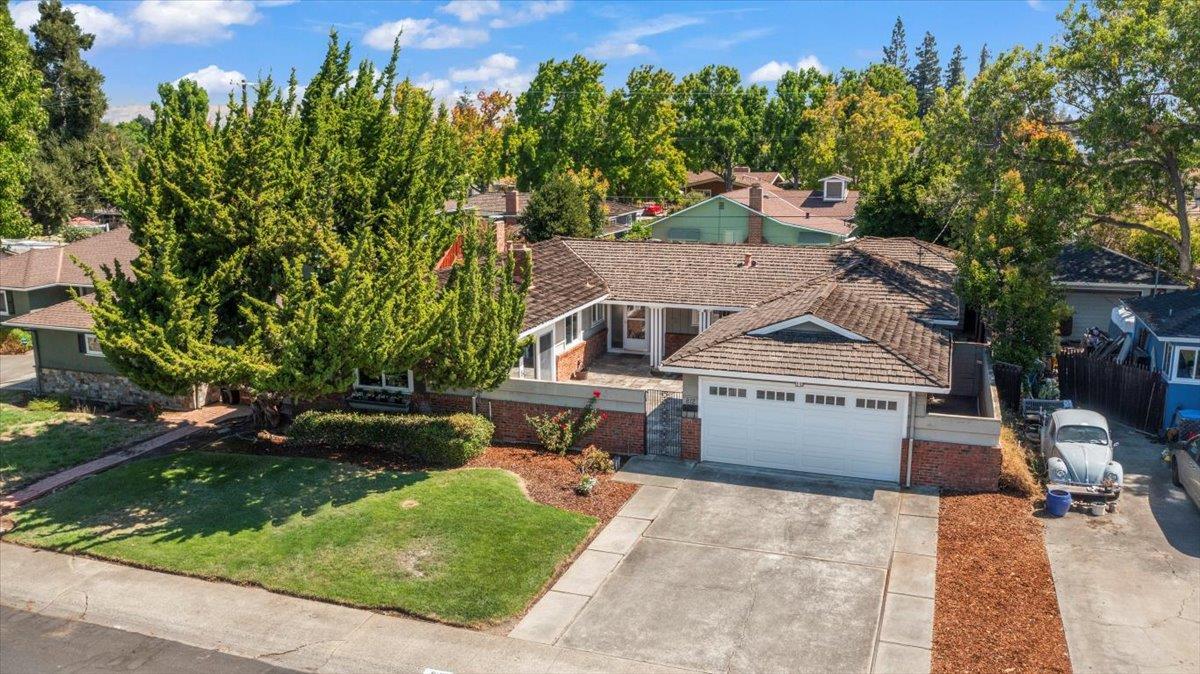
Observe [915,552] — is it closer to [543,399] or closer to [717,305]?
[543,399]

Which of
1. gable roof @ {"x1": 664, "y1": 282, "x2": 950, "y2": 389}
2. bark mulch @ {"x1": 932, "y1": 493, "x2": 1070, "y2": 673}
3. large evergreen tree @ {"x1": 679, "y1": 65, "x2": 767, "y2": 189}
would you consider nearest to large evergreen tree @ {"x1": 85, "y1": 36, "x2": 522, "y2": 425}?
gable roof @ {"x1": 664, "y1": 282, "x2": 950, "y2": 389}

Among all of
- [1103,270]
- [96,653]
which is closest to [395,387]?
[96,653]

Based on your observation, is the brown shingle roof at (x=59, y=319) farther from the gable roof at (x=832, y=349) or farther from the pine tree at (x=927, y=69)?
the pine tree at (x=927, y=69)

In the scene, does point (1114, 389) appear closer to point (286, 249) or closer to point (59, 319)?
point (286, 249)

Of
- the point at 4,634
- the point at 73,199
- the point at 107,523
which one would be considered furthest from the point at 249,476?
the point at 73,199

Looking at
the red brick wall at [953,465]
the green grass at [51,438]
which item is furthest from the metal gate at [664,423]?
the green grass at [51,438]

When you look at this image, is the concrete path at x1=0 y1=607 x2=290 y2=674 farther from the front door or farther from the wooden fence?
the wooden fence
